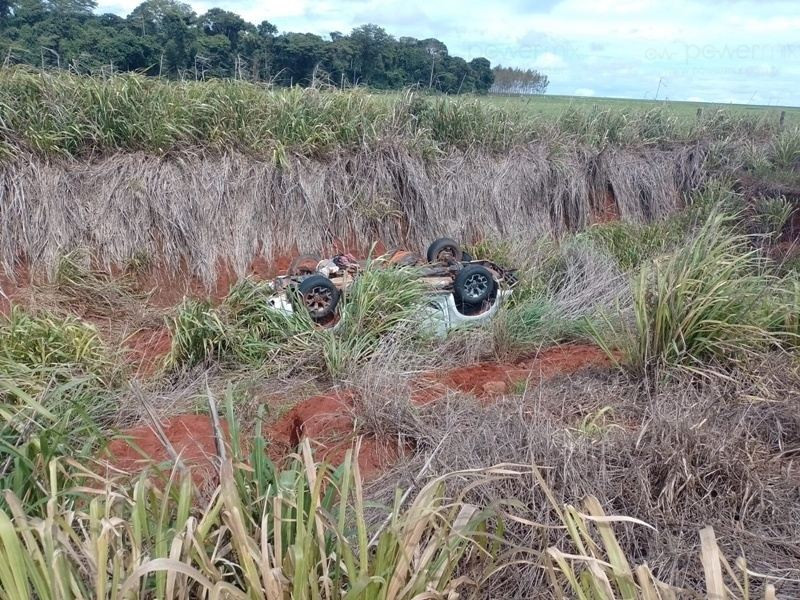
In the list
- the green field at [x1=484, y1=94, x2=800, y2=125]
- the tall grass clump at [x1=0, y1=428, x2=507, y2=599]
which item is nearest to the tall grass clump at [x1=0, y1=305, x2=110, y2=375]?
the tall grass clump at [x1=0, y1=428, x2=507, y2=599]

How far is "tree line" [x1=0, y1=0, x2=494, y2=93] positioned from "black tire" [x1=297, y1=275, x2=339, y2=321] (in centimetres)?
345

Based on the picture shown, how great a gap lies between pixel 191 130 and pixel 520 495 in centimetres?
510

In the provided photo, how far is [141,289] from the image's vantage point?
5910 mm

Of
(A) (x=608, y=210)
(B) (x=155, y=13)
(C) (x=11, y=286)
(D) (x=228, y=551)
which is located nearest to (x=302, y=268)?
(C) (x=11, y=286)

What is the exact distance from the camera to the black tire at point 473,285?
5105 millimetres

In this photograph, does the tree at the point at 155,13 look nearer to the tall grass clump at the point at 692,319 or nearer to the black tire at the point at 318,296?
the black tire at the point at 318,296

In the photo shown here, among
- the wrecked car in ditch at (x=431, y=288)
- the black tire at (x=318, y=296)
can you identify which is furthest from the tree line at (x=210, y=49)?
the black tire at (x=318, y=296)

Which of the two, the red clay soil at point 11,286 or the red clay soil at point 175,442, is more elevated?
the red clay soil at point 11,286

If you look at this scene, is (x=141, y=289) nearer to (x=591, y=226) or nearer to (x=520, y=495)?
(x=520, y=495)

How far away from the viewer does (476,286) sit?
5.16 meters

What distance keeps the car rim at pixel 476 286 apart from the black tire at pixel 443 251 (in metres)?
0.92

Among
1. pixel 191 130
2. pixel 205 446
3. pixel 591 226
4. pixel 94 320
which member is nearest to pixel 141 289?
pixel 94 320

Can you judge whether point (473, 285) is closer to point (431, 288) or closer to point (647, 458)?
point (431, 288)

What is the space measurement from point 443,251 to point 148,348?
273 cm
